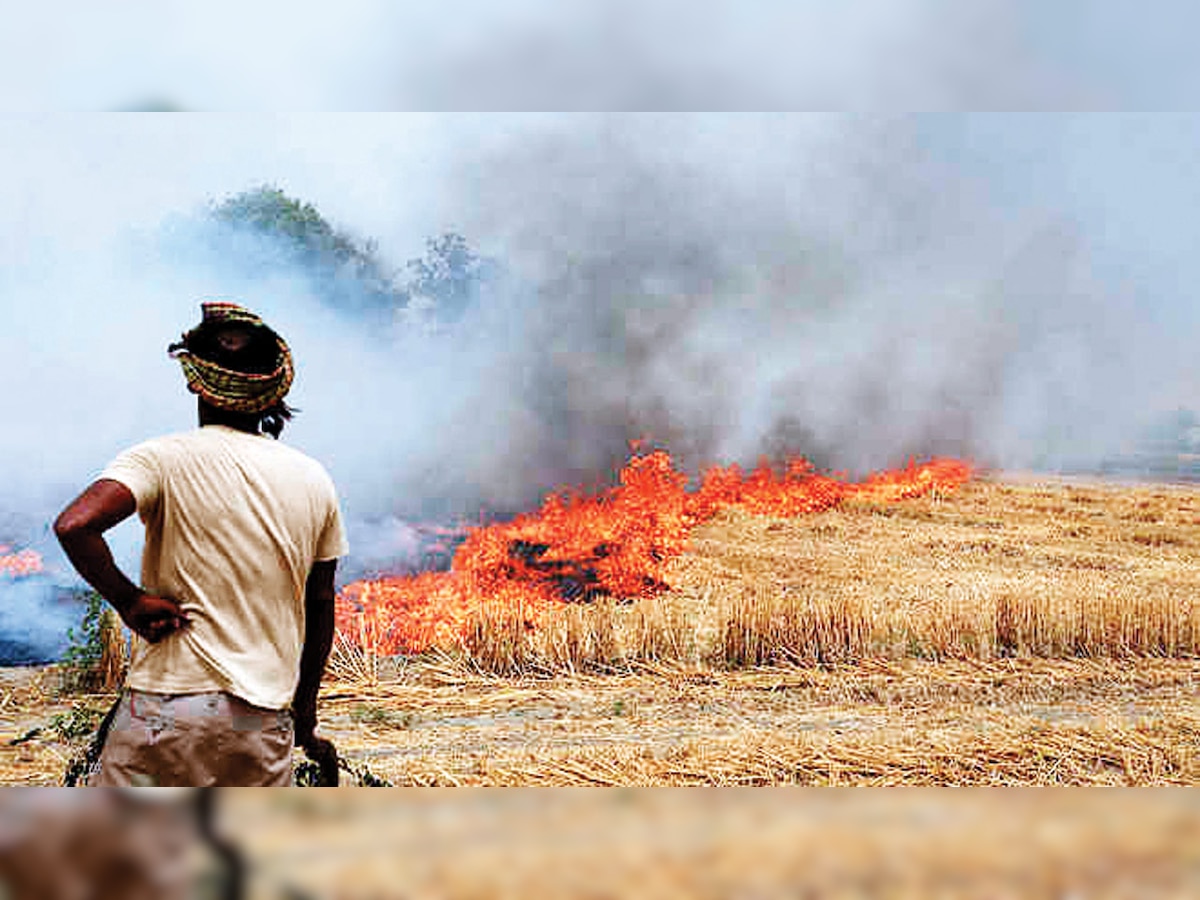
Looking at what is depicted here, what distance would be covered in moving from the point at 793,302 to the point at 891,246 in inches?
15.6

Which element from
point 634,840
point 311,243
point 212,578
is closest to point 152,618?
point 212,578

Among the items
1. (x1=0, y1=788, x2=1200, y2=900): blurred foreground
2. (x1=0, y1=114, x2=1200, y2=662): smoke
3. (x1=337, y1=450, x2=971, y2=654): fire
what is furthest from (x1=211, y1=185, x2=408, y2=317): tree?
(x1=0, y1=788, x2=1200, y2=900): blurred foreground

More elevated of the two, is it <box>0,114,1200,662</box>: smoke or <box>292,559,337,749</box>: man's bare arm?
<box>0,114,1200,662</box>: smoke

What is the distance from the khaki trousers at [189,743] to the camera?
1.90m

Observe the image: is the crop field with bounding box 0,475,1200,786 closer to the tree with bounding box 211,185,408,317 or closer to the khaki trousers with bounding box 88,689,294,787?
the tree with bounding box 211,185,408,317

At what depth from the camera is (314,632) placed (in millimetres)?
2203

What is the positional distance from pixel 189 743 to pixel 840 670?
8.52 feet

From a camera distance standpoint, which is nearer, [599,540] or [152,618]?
[152,618]

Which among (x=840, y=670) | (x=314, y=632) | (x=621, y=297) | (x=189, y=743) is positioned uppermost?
(x=621, y=297)

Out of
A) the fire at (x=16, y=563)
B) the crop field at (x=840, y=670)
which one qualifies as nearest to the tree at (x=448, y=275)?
the crop field at (x=840, y=670)

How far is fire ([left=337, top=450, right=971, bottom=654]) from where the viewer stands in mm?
3990

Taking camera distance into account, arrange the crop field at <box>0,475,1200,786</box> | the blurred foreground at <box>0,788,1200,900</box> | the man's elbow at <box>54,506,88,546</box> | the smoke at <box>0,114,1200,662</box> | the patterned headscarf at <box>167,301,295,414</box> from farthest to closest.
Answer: the smoke at <box>0,114,1200,662</box> < the crop field at <box>0,475,1200,786</box> < the patterned headscarf at <box>167,301,295,414</box> < the man's elbow at <box>54,506,88,546</box> < the blurred foreground at <box>0,788,1200,900</box>

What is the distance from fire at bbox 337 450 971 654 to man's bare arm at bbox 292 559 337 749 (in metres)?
1.68

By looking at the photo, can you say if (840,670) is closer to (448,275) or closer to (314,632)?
(448,275)
